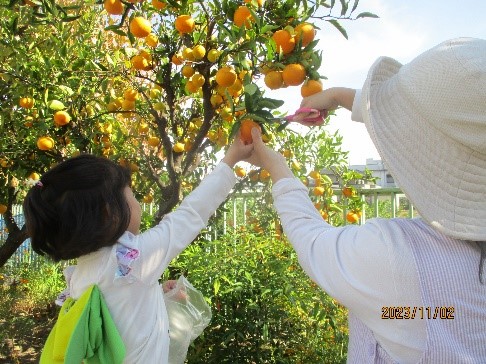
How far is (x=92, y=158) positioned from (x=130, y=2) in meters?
0.59

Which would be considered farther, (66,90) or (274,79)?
(66,90)

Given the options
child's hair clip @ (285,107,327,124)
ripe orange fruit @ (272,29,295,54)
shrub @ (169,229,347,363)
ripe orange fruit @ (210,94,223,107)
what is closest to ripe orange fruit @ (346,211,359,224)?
shrub @ (169,229,347,363)

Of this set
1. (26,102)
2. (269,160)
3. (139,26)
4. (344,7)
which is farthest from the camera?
(26,102)

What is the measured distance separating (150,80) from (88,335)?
1.07 meters

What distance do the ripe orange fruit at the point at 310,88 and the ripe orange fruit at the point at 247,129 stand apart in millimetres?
168

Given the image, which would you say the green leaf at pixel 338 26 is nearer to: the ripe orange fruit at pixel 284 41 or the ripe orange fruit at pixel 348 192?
the ripe orange fruit at pixel 284 41

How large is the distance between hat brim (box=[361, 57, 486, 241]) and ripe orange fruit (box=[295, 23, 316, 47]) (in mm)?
608

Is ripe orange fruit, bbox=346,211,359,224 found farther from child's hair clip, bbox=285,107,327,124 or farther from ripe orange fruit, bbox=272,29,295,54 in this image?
child's hair clip, bbox=285,107,327,124

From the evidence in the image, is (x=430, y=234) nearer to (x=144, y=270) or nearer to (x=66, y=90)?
(x=144, y=270)

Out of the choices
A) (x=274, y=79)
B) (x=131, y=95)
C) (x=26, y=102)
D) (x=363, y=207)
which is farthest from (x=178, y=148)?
(x=363, y=207)

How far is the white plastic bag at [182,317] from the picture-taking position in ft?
4.67

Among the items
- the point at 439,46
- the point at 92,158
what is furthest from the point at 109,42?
the point at 439,46

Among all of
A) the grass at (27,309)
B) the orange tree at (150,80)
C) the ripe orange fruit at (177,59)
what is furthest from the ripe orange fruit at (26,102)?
the grass at (27,309)

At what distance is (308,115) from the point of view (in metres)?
1.09
